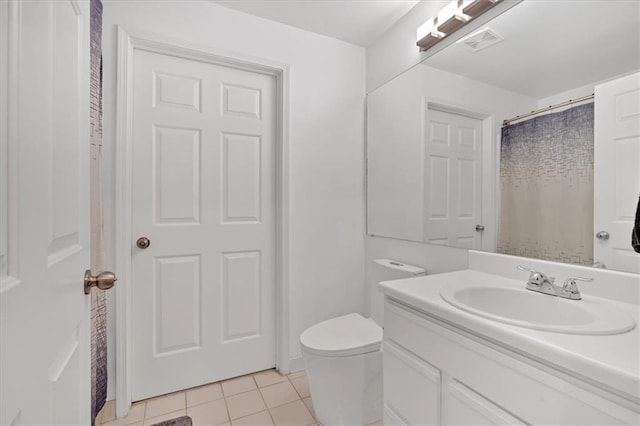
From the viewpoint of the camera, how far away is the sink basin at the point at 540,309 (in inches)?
29.5

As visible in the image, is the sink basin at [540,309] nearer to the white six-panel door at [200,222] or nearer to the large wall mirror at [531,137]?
the large wall mirror at [531,137]

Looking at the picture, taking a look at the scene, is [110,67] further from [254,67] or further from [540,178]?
[540,178]

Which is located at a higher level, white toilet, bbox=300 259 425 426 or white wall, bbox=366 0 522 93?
white wall, bbox=366 0 522 93

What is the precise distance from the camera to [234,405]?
165 cm

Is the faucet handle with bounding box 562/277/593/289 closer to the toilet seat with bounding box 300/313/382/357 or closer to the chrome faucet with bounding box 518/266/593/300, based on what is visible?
the chrome faucet with bounding box 518/266/593/300

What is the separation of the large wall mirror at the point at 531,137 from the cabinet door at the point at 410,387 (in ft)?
2.22

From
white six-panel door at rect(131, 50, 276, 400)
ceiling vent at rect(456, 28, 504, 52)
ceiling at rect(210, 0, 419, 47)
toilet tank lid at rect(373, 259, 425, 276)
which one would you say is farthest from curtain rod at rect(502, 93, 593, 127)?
white six-panel door at rect(131, 50, 276, 400)

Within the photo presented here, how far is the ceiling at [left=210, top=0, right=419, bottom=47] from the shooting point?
1757mm

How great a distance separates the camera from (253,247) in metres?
1.96

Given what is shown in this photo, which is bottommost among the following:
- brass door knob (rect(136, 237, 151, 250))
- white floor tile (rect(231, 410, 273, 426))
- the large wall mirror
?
white floor tile (rect(231, 410, 273, 426))

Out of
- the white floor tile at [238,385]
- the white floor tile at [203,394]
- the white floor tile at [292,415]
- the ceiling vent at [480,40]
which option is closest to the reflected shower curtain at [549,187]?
the ceiling vent at [480,40]

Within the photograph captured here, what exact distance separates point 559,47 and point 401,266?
4.06 feet

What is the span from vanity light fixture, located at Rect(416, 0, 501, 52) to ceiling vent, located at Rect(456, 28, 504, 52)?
84 millimetres

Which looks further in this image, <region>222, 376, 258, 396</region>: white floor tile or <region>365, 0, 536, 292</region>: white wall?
<region>222, 376, 258, 396</region>: white floor tile
